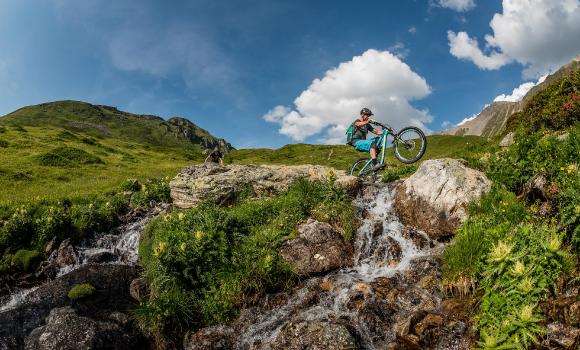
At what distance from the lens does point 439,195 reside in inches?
547

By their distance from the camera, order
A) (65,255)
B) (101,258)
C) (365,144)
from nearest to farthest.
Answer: (65,255)
(101,258)
(365,144)

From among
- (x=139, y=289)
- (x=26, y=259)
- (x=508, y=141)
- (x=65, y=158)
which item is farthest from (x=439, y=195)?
(x=65, y=158)

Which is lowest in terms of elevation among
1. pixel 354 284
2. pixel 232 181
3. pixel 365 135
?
pixel 354 284

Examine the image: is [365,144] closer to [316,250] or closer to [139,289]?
[316,250]

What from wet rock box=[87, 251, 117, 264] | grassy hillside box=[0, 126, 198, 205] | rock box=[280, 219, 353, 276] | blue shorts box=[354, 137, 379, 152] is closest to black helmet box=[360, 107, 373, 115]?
blue shorts box=[354, 137, 379, 152]

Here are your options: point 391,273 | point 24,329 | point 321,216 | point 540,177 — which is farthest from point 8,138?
point 540,177

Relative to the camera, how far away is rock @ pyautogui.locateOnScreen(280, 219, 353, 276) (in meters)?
12.5

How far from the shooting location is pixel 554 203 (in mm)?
10500

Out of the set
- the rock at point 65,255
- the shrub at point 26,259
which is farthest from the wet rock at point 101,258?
the shrub at point 26,259

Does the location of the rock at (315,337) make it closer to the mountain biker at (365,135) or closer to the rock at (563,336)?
the rock at (563,336)

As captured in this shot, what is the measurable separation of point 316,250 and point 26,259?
43.3 ft

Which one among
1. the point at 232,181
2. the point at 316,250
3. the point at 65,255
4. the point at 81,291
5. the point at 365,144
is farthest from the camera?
the point at 232,181

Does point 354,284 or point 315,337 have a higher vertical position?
point 354,284

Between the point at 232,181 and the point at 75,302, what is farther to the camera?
the point at 232,181
